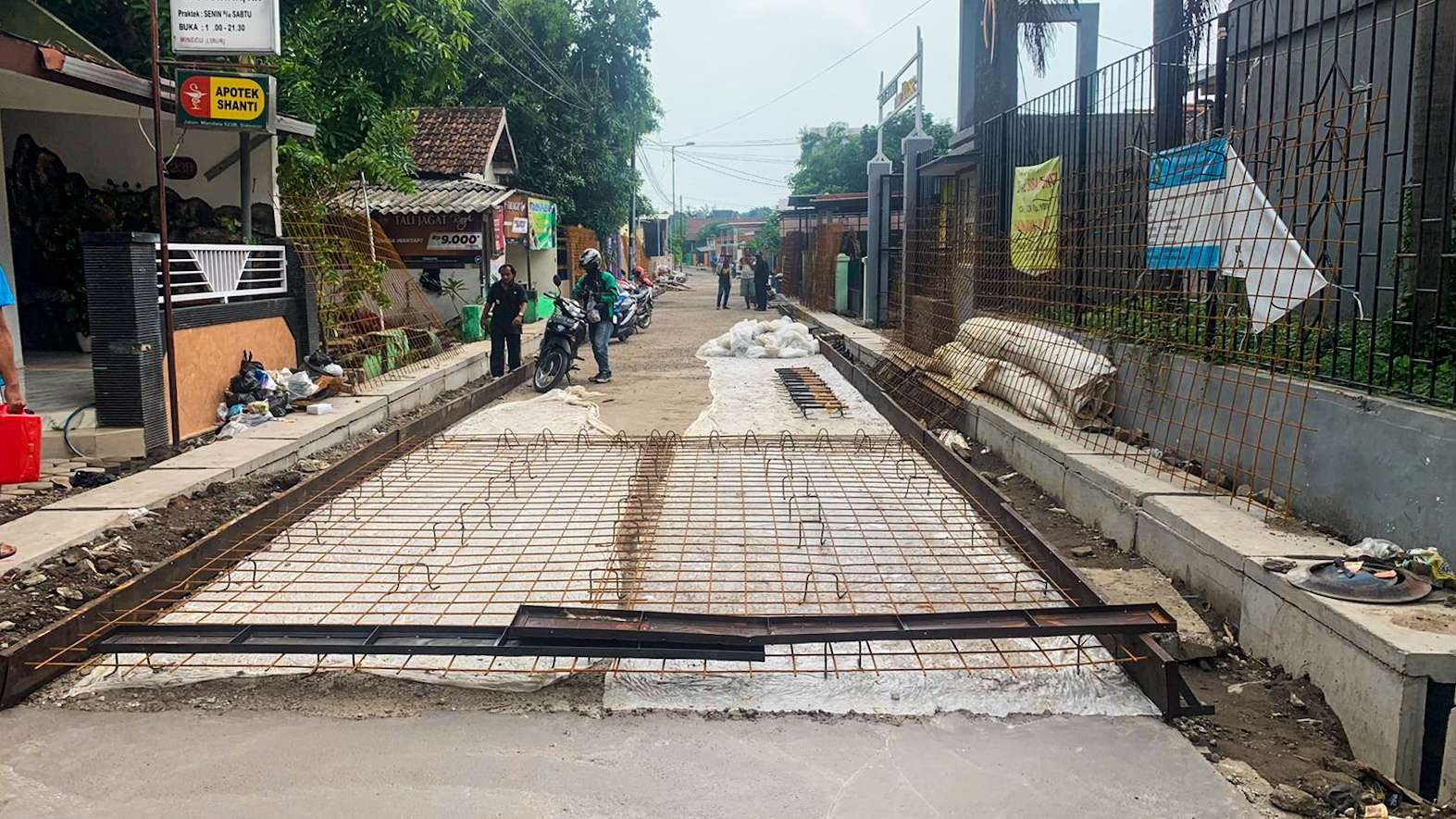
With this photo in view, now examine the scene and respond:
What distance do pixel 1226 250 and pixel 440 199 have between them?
14.7 m

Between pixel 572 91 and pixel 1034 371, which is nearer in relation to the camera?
pixel 1034 371

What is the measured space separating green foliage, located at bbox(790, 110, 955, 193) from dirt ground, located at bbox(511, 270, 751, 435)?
2168 centimetres

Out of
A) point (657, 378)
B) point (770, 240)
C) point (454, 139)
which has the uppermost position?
point (454, 139)

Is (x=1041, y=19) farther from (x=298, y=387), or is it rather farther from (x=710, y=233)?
(x=710, y=233)

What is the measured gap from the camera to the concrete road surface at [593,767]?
3043mm

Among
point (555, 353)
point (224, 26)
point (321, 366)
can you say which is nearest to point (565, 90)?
point (555, 353)

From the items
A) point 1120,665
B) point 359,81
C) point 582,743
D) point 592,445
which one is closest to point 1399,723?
point 1120,665

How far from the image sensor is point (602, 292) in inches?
520

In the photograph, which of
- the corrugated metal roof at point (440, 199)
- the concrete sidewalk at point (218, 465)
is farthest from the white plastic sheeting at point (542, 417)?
the corrugated metal roof at point (440, 199)

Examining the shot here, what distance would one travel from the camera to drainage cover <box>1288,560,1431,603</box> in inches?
141

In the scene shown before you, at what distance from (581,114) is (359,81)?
56.8 ft

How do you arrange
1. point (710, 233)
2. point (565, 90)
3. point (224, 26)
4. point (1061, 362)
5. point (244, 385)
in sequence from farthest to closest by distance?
1. point (710, 233)
2. point (565, 90)
3. point (244, 385)
4. point (224, 26)
5. point (1061, 362)

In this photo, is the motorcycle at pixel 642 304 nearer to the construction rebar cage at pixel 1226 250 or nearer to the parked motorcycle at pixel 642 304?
the parked motorcycle at pixel 642 304

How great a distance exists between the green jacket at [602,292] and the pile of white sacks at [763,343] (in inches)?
121
